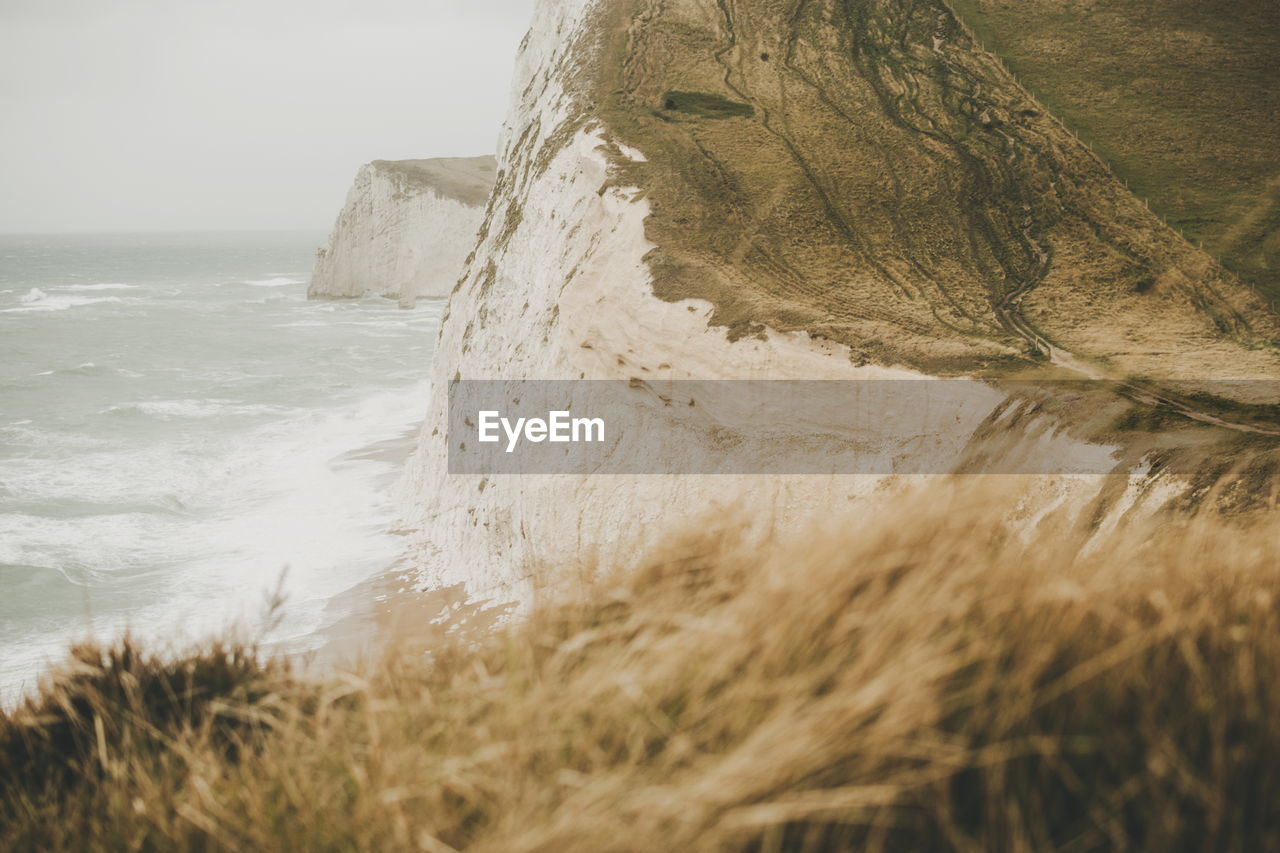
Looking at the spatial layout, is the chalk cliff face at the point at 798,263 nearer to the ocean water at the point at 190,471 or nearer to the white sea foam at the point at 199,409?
the ocean water at the point at 190,471

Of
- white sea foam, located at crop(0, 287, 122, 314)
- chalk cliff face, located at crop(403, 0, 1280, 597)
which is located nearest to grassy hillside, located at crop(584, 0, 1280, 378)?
chalk cliff face, located at crop(403, 0, 1280, 597)

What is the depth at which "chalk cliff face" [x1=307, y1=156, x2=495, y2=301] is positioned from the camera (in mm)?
57469

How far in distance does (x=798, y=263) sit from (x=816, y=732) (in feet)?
40.8

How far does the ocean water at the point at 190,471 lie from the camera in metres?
13.4

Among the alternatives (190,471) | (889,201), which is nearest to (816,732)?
(889,201)

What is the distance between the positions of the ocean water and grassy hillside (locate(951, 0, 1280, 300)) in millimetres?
17157

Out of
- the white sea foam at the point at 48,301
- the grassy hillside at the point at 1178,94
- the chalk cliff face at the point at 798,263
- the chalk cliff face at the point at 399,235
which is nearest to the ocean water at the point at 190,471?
the chalk cliff face at the point at 798,263

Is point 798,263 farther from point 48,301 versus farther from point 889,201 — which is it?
point 48,301

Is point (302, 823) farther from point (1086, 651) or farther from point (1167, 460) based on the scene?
point (1167, 460)

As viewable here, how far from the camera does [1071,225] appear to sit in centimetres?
1622

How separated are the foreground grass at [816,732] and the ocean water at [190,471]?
2.54 feet

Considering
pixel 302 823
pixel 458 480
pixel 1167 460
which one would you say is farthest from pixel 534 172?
pixel 302 823

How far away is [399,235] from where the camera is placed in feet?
190

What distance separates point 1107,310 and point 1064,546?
38.1ft
